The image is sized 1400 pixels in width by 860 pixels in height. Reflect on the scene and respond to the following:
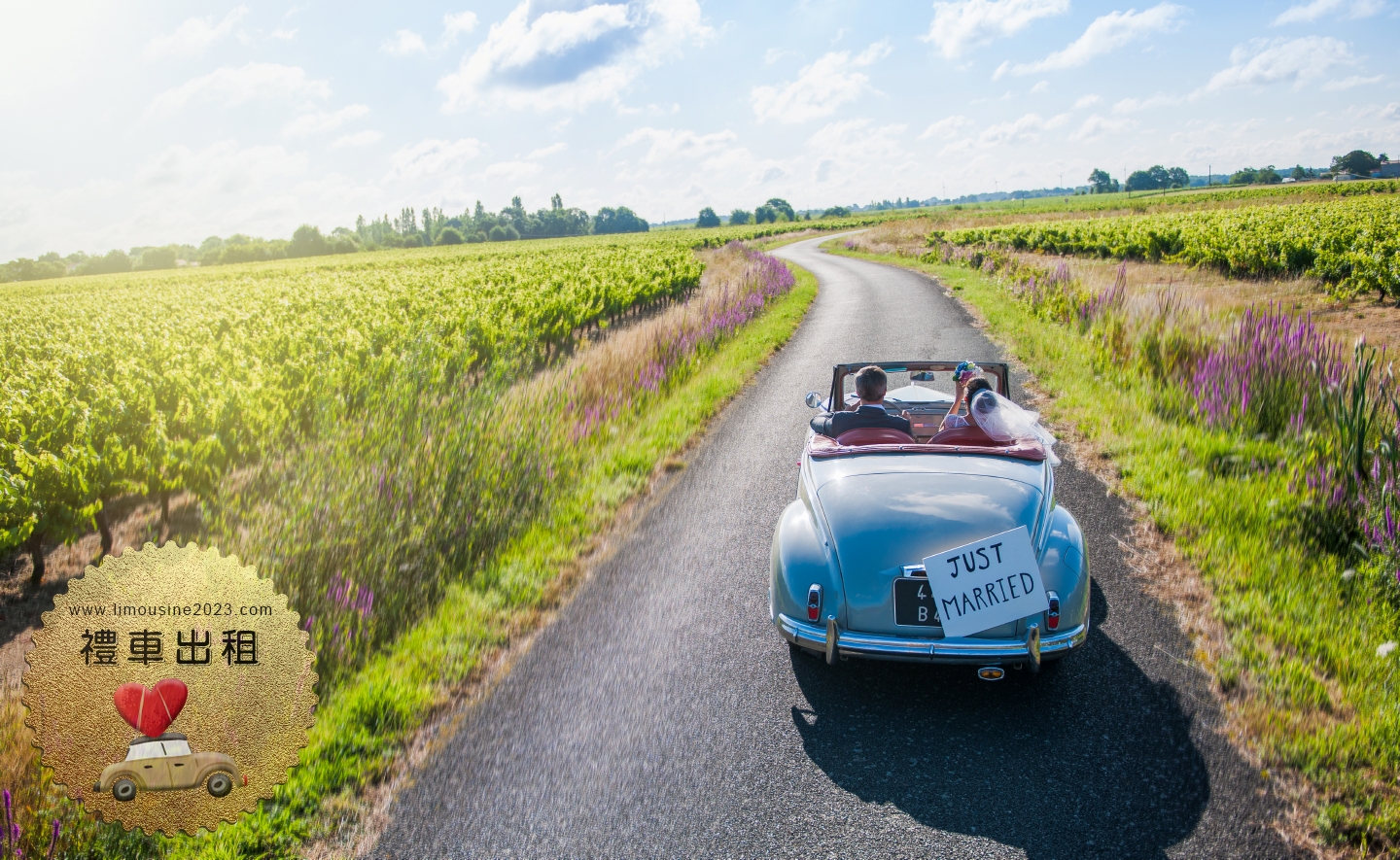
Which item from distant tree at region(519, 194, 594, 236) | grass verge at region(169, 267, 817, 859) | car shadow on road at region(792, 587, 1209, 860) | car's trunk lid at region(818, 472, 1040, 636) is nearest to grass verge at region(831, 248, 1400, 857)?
car shadow on road at region(792, 587, 1209, 860)

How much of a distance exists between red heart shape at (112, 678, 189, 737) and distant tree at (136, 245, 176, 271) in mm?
114004

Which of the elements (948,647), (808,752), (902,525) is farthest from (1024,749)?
(902,525)

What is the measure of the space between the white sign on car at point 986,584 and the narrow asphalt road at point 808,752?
25.6 inches

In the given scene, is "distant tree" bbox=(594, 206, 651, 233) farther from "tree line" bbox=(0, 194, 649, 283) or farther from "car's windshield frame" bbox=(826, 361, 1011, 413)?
"car's windshield frame" bbox=(826, 361, 1011, 413)

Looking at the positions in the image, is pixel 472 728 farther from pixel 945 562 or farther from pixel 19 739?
pixel 945 562

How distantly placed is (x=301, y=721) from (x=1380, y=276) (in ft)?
73.6

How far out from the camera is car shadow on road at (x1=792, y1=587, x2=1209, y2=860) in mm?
2943

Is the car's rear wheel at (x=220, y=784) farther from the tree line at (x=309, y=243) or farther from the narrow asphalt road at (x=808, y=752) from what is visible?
the tree line at (x=309, y=243)

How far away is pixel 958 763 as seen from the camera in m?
3.35

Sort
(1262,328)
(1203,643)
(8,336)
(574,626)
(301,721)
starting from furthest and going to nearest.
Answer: (8,336)
(1262,328)
(574,626)
(1203,643)
(301,721)

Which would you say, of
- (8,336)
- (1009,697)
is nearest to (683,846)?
(1009,697)

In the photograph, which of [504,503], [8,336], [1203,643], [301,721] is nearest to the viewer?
[301,721]

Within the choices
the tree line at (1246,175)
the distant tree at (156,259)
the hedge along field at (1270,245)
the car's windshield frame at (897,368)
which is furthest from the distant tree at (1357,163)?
the distant tree at (156,259)

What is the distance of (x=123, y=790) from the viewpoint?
3.12 metres
